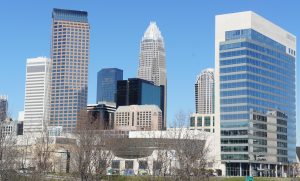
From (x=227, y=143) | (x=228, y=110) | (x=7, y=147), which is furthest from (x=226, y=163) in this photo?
(x=7, y=147)

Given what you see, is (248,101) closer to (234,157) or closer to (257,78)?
(257,78)

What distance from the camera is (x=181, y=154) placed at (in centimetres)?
6956

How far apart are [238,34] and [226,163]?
45.0 metres

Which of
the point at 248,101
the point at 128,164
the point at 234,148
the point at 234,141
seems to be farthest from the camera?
the point at 234,141

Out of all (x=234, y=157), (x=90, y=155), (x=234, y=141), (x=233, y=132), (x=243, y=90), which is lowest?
(x=90, y=155)

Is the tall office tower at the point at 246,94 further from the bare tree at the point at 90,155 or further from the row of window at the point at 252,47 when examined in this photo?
the bare tree at the point at 90,155

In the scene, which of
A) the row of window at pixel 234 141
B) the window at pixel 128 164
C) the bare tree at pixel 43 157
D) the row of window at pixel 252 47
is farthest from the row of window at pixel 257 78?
the bare tree at pixel 43 157

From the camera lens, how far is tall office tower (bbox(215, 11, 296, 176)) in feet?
577

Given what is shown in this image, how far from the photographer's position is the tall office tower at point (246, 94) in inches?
6924

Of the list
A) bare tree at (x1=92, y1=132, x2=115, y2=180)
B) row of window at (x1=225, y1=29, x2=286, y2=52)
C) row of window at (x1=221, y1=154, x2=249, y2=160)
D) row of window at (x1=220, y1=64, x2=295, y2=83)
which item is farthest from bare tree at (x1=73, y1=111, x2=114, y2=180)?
row of window at (x1=225, y1=29, x2=286, y2=52)

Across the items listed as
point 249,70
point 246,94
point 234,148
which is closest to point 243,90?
point 246,94

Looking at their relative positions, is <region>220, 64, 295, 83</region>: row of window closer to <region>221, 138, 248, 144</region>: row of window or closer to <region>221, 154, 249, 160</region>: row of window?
<region>221, 138, 248, 144</region>: row of window

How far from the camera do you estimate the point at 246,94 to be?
174750mm

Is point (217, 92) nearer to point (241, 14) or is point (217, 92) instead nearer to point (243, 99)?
point (243, 99)
